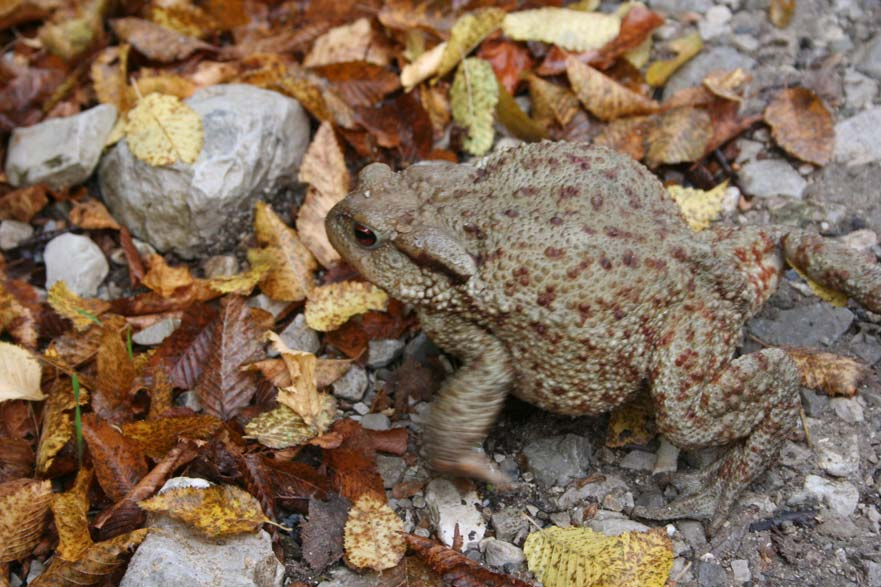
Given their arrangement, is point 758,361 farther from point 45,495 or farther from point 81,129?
point 81,129

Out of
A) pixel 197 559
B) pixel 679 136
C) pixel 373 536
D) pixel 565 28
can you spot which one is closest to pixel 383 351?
pixel 373 536

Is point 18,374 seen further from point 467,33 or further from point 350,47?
point 467,33

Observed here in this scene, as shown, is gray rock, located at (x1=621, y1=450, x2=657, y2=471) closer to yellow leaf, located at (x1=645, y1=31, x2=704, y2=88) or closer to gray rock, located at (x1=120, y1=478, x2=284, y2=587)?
gray rock, located at (x1=120, y1=478, x2=284, y2=587)

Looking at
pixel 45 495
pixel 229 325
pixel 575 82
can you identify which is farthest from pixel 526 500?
pixel 575 82

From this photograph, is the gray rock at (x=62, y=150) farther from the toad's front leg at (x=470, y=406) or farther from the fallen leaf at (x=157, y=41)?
the toad's front leg at (x=470, y=406)

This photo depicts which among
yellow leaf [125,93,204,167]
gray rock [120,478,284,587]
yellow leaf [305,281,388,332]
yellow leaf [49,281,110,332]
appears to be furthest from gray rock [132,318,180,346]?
gray rock [120,478,284,587]
